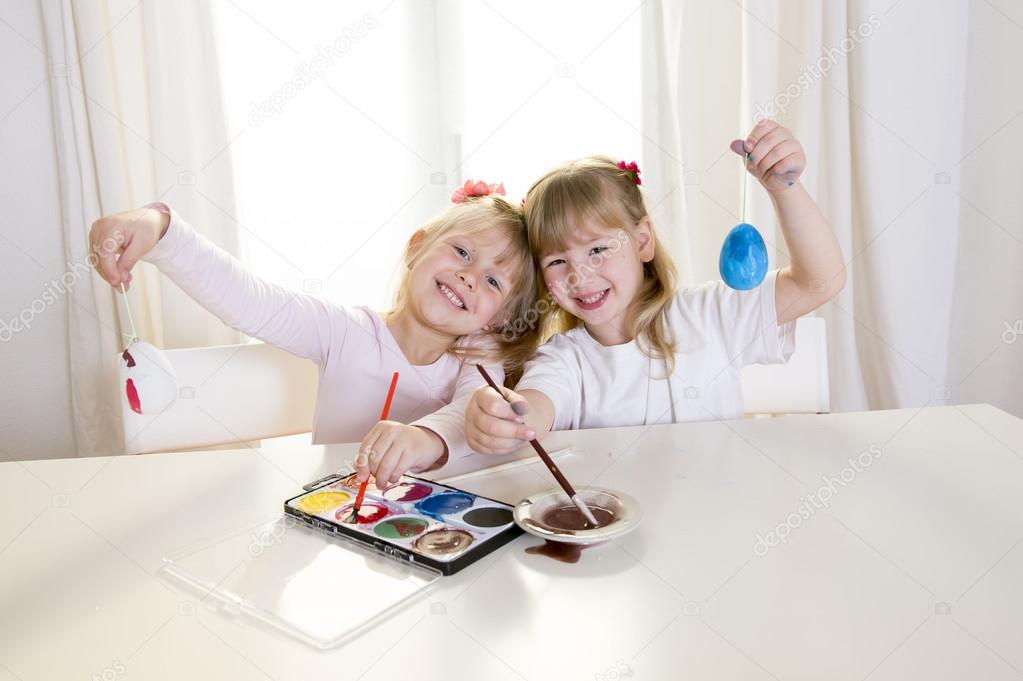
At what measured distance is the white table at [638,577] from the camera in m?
0.58

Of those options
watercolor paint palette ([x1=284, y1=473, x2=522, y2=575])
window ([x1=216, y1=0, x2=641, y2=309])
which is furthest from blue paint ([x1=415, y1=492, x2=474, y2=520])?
window ([x1=216, y1=0, x2=641, y2=309])

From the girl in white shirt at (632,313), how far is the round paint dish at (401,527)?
435mm

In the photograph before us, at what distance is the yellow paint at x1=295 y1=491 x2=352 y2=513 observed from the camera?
837mm

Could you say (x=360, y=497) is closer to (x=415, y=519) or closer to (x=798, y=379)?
(x=415, y=519)

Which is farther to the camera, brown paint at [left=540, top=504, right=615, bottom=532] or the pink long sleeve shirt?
the pink long sleeve shirt

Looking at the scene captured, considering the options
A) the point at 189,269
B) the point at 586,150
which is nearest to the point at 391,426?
the point at 189,269

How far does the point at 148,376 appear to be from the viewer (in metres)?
1.01

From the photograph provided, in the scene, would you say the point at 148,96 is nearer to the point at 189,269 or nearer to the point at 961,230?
the point at 189,269

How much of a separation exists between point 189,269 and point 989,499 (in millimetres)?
1098

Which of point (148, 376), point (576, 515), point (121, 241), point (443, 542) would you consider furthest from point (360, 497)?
point (121, 241)

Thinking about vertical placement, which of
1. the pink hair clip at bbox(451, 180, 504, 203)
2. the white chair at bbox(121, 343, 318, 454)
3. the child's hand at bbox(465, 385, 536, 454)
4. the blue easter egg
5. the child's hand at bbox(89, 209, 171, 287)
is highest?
the pink hair clip at bbox(451, 180, 504, 203)

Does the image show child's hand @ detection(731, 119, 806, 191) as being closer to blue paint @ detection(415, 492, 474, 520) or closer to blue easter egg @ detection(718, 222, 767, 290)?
blue easter egg @ detection(718, 222, 767, 290)

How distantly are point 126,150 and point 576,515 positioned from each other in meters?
1.79

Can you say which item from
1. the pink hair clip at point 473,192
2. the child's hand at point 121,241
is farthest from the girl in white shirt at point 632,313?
the child's hand at point 121,241
